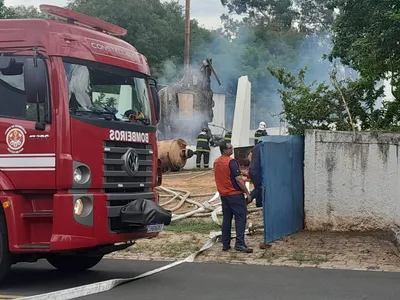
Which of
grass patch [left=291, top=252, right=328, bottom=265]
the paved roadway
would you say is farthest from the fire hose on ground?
grass patch [left=291, top=252, right=328, bottom=265]

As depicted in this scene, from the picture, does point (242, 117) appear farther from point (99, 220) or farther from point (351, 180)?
point (99, 220)

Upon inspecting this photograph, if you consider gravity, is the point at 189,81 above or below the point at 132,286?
above

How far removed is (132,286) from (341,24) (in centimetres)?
843

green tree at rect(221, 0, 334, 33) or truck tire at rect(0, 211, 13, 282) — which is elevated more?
green tree at rect(221, 0, 334, 33)

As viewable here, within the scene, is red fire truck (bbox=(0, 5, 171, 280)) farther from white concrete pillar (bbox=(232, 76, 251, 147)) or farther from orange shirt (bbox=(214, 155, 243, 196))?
white concrete pillar (bbox=(232, 76, 251, 147))

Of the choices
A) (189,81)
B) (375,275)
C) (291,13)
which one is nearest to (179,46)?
(291,13)

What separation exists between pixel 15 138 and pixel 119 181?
4.43ft

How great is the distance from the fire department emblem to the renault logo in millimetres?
1243

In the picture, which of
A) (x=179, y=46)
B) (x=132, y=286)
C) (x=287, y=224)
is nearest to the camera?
(x=132, y=286)

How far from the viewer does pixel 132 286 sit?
859 centimetres

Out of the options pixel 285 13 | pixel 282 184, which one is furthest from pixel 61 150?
pixel 285 13

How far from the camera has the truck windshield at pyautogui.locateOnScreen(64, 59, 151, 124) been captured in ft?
27.3

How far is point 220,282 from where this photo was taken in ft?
29.2

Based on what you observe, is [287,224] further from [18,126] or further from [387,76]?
[18,126]
